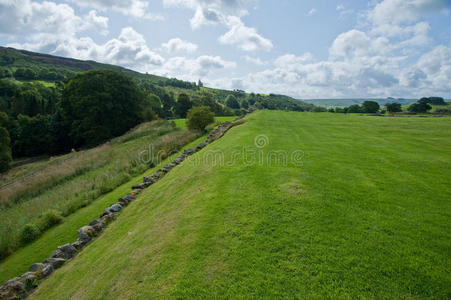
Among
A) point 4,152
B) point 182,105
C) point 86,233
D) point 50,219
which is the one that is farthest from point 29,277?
point 182,105

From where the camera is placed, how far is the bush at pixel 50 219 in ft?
37.7

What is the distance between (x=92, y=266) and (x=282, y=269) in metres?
6.65

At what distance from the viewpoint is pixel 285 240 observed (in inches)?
219

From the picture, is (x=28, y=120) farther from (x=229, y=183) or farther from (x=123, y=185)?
(x=229, y=183)

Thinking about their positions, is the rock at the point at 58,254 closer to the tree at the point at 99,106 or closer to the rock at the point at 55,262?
the rock at the point at 55,262

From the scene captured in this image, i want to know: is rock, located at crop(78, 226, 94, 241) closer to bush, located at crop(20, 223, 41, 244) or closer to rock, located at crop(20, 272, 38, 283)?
rock, located at crop(20, 272, 38, 283)

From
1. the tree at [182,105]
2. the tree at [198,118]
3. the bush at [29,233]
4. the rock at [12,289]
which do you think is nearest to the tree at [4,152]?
the tree at [198,118]

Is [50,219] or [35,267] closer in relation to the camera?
[35,267]

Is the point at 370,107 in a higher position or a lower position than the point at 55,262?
higher

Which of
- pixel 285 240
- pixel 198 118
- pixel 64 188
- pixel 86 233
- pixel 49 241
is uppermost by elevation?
pixel 198 118

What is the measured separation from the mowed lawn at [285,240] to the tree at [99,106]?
36583mm

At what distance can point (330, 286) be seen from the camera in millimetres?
4234

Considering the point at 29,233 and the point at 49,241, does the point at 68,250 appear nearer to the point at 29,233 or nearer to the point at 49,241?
the point at 49,241

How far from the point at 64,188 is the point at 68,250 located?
943 cm
